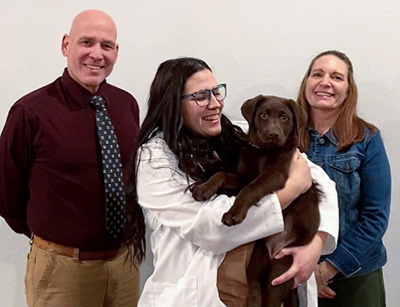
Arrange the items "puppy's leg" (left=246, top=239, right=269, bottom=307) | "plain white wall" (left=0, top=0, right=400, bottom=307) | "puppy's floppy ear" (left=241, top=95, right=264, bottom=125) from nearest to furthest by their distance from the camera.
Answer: "puppy's leg" (left=246, top=239, right=269, bottom=307) < "puppy's floppy ear" (left=241, top=95, right=264, bottom=125) < "plain white wall" (left=0, top=0, right=400, bottom=307)

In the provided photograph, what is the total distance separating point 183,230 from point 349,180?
0.81 m

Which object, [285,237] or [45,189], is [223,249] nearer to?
[285,237]

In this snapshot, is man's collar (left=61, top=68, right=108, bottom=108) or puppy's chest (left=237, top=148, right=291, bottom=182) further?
man's collar (left=61, top=68, right=108, bottom=108)

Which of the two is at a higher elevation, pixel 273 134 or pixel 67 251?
pixel 273 134

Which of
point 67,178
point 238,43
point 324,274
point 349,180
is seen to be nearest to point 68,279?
point 67,178

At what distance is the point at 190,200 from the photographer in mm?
1387

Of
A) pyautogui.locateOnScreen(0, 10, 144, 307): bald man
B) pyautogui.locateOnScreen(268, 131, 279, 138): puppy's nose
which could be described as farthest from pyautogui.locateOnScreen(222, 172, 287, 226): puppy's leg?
pyautogui.locateOnScreen(0, 10, 144, 307): bald man

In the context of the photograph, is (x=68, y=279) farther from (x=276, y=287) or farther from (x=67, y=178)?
(x=276, y=287)

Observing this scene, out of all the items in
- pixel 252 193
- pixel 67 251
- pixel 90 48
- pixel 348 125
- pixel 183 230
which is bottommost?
pixel 67 251

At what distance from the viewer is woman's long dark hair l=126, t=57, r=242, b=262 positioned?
4.88 ft

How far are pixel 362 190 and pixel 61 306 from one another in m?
1.22

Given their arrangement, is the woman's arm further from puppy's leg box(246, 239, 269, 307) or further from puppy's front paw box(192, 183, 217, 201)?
puppy's front paw box(192, 183, 217, 201)

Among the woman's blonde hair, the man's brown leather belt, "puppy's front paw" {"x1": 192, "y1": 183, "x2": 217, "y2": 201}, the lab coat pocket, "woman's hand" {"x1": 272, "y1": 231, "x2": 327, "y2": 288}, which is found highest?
the woman's blonde hair

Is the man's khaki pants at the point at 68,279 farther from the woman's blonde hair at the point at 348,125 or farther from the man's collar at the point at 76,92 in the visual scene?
the woman's blonde hair at the point at 348,125
